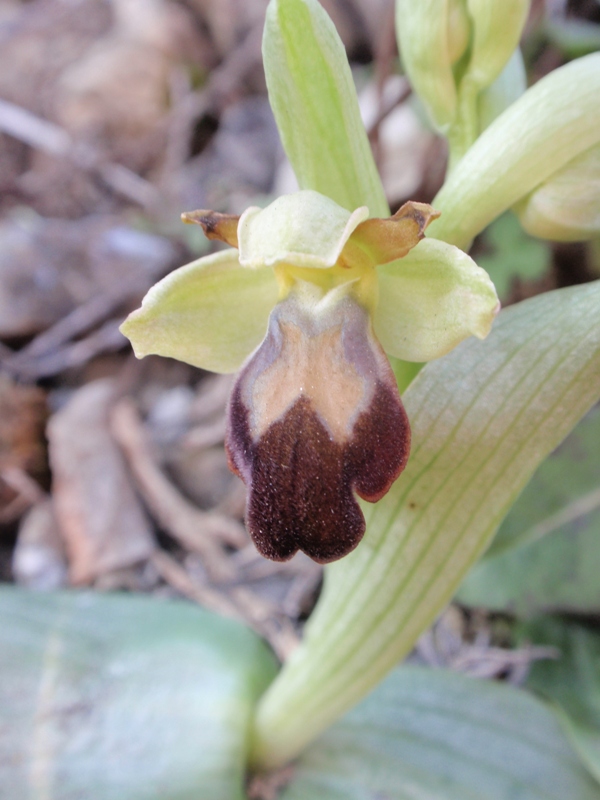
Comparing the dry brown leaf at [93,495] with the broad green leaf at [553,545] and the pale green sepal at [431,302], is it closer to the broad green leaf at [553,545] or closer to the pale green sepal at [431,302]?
the broad green leaf at [553,545]

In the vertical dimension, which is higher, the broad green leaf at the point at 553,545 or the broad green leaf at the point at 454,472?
the broad green leaf at the point at 454,472

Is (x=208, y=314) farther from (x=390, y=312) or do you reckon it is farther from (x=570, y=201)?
(x=570, y=201)

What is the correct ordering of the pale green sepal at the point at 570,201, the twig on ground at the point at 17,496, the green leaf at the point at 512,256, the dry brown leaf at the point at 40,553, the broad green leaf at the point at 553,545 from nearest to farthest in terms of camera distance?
1. the pale green sepal at the point at 570,201
2. the broad green leaf at the point at 553,545
3. the green leaf at the point at 512,256
4. the dry brown leaf at the point at 40,553
5. the twig on ground at the point at 17,496

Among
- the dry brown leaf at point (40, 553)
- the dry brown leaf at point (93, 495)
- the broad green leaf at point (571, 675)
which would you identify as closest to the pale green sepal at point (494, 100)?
the broad green leaf at point (571, 675)

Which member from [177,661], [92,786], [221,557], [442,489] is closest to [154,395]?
[221,557]

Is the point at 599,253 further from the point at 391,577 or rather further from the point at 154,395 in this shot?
the point at 154,395

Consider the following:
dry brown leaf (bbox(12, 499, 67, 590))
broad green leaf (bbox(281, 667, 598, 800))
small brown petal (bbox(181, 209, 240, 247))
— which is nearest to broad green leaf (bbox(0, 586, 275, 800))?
broad green leaf (bbox(281, 667, 598, 800))

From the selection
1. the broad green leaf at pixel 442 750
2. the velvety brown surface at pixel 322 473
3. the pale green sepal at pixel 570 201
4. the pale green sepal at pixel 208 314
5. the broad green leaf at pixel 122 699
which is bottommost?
the broad green leaf at pixel 442 750
